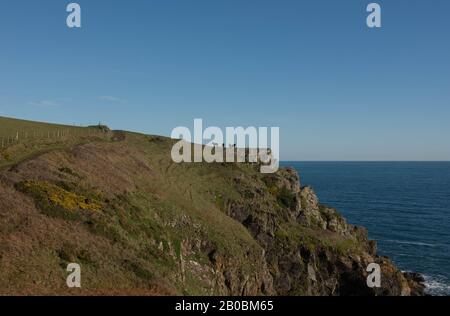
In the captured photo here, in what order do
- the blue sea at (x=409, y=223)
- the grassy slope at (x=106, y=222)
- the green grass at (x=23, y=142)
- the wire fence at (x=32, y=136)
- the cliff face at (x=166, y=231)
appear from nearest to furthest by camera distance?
the grassy slope at (x=106, y=222) < the cliff face at (x=166, y=231) < the green grass at (x=23, y=142) < the wire fence at (x=32, y=136) < the blue sea at (x=409, y=223)

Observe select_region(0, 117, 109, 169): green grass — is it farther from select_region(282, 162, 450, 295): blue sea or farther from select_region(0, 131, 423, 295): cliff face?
select_region(282, 162, 450, 295): blue sea

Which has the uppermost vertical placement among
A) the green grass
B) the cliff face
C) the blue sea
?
the green grass

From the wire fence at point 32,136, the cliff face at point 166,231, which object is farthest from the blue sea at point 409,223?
the wire fence at point 32,136

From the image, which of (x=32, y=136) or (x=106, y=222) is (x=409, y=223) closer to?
(x=106, y=222)

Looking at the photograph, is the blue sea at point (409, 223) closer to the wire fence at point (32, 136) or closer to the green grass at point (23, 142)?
the green grass at point (23, 142)

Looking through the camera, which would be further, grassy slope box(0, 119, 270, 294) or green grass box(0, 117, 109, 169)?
green grass box(0, 117, 109, 169)

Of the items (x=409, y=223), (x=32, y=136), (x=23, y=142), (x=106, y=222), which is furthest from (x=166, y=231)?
(x=409, y=223)

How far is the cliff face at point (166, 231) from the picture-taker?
26062mm

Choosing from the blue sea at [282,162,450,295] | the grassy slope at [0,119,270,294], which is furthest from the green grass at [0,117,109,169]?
the blue sea at [282,162,450,295]

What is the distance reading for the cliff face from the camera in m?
26.1

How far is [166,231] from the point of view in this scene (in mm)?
42312
